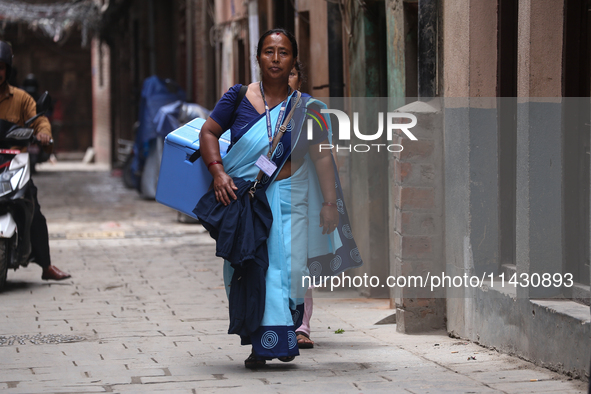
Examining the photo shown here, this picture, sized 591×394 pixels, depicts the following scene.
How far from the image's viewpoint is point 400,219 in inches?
232

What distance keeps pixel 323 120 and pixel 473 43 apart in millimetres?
1079

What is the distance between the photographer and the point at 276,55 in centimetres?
482

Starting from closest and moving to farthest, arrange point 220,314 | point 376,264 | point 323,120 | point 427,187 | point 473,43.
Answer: point 323,120, point 473,43, point 427,187, point 220,314, point 376,264

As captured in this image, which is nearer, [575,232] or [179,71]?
[575,232]

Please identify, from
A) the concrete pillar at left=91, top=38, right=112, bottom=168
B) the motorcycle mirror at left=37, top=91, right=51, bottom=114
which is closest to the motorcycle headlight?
the motorcycle mirror at left=37, top=91, right=51, bottom=114

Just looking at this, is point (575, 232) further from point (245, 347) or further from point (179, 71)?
point (179, 71)

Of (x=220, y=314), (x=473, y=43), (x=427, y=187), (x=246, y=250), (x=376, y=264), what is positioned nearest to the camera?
(x=246, y=250)

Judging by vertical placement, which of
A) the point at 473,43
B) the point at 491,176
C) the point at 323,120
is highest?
the point at 473,43

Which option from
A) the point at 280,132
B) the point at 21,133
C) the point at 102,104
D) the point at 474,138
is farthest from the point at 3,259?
the point at 102,104

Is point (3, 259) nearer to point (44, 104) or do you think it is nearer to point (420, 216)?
point (44, 104)

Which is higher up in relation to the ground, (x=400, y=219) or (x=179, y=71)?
(x=179, y=71)

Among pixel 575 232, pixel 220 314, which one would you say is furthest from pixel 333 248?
pixel 220 314

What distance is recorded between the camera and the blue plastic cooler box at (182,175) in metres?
4.96

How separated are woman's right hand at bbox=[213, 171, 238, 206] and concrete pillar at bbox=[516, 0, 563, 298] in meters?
1.50
